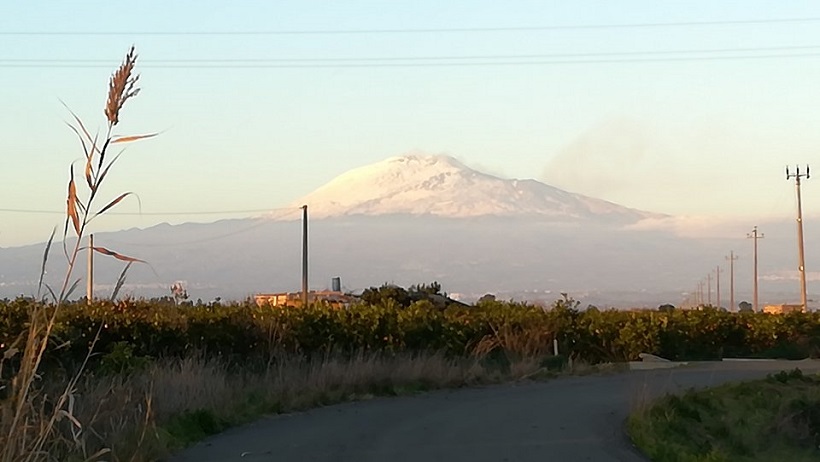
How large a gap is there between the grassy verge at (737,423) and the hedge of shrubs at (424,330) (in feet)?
30.0

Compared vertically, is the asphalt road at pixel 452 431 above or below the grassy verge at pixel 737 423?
above

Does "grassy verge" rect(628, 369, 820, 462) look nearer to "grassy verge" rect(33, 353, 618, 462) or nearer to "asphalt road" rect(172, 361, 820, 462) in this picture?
"asphalt road" rect(172, 361, 820, 462)

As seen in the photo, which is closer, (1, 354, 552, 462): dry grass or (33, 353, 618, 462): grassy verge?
(1, 354, 552, 462): dry grass

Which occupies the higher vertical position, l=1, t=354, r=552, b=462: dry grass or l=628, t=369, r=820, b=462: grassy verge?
l=1, t=354, r=552, b=462: dry grass

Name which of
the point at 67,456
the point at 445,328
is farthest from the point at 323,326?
the point at 67,456

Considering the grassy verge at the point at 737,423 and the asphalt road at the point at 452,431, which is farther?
the grassy verge at the point at 737,423

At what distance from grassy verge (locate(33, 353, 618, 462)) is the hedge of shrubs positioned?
209 centimetres

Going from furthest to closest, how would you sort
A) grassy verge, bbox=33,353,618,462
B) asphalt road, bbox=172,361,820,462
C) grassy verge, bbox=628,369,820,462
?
1. grassy verge, bbox=628,369,820,462
2. asphalt road, bbox=172,361,820,462
3. grassy verge, bbox=33,353,618,462

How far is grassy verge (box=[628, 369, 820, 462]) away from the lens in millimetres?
14859

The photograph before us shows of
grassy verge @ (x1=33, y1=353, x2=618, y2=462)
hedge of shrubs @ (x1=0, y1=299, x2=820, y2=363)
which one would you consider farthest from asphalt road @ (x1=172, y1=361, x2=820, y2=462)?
hedge of shrubs @ (x1=0, y1=299, x2=820, y2=363)

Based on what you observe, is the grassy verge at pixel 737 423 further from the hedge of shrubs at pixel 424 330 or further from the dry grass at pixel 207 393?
the hedge of shrubs at pixel 424 330

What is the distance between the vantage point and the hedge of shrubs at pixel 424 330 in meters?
26.5

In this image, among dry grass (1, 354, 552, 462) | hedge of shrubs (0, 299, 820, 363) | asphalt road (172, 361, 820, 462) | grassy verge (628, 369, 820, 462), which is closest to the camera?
dry grass (1, 354, 552, 462)

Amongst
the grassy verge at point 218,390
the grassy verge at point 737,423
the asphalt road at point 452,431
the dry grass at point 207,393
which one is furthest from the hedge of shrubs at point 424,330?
the grassy verge at point 737,423
